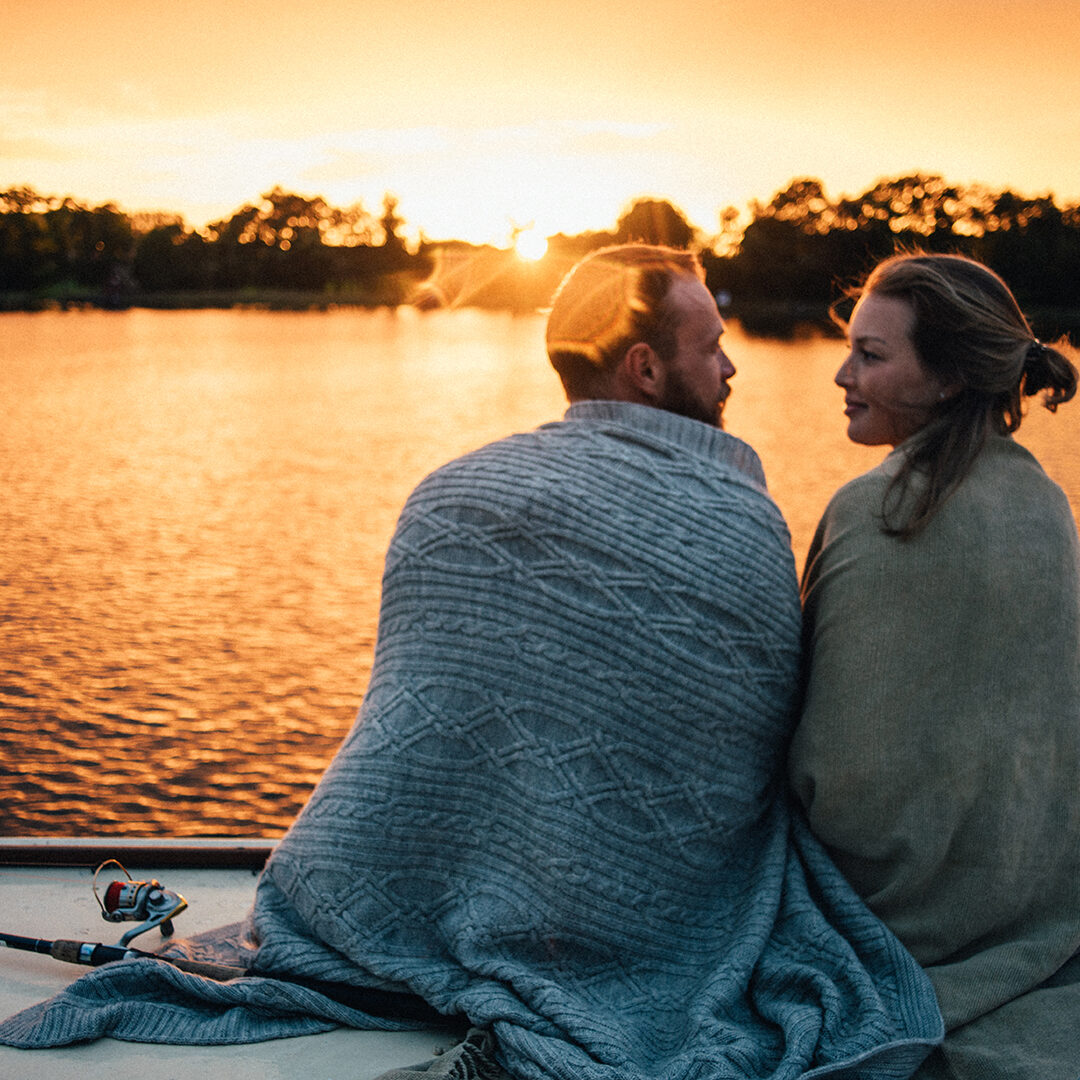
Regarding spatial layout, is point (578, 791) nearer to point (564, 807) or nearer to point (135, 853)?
point (564, 807)

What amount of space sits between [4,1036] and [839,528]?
1867 mm

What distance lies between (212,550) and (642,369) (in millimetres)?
9828

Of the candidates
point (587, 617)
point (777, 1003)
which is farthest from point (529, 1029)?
point (587, 617)

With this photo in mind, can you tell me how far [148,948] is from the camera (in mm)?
2682

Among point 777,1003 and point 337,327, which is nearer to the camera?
point 777,1003

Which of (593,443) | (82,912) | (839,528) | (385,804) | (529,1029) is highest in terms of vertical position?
(593,443)

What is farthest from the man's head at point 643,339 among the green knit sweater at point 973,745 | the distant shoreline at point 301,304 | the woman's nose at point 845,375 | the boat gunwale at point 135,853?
the distant shoreline at point 301,304

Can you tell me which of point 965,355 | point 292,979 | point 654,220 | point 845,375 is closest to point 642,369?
point 845,375

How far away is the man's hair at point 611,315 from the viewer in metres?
2.56

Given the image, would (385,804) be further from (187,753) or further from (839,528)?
(187,753)

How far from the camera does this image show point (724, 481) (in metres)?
2.32

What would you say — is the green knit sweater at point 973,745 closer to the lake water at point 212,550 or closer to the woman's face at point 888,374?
the woman's face at point 888,374

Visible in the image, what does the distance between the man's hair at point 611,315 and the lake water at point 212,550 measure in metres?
4.02

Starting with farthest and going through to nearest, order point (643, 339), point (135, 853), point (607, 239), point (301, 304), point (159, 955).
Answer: point (301, 304)
point (607, 239)
point (135, 853)
point (643, 339)
point (159, 955)
